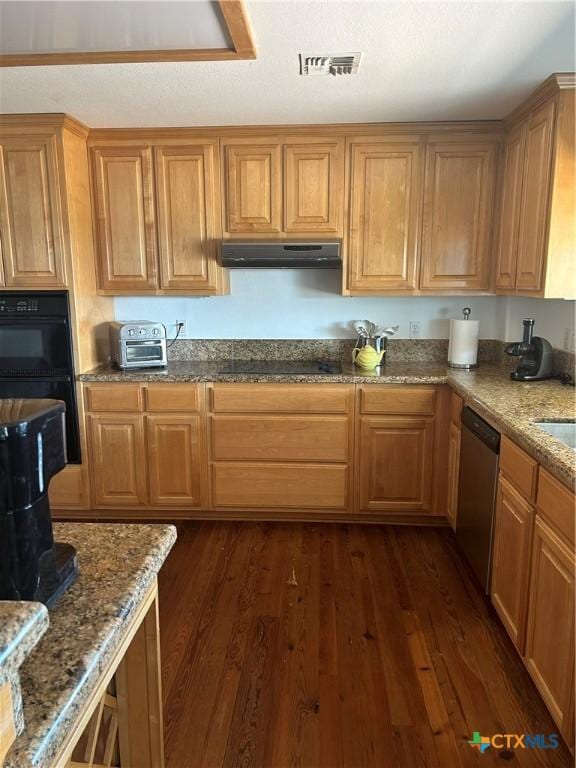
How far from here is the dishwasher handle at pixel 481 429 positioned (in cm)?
220

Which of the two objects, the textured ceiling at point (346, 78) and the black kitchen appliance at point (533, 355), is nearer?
the textured ceiling at point (346, 78)

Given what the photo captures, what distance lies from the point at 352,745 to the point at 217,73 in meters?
2.63

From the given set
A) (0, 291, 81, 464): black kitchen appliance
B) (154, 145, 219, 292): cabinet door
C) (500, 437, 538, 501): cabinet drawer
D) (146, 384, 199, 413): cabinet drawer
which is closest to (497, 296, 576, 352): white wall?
(500, 437, 538, 501): cabinet drawer

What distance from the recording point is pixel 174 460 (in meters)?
3.18

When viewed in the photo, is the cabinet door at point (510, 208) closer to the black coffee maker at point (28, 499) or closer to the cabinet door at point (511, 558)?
the cabinet door at point (511, 558)

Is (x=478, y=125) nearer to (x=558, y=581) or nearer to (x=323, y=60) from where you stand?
(x=323, y=60)

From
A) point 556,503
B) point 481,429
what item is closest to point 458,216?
point 481,429

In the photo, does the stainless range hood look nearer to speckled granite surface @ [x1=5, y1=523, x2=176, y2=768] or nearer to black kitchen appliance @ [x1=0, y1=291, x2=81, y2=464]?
black kitchen appliance @ [x1=0, y1=291, x2=81, y2=464]

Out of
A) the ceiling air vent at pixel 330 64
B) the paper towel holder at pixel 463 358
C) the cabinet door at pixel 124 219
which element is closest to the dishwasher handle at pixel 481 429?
the paper towel holder at pixel 463 358

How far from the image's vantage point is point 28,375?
10.2 ft

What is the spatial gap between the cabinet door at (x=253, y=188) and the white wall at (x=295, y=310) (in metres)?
0.40

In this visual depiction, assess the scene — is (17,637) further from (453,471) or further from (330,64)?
(453,471)

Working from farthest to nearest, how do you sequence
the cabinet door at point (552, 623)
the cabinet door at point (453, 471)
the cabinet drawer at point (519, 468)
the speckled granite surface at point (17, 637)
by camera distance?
the cabinet door at point (453, 471), the cabinet drawer at point (519, 468), the cabinet door at point (552, 623), the speckled granite surface at point (17, 637)

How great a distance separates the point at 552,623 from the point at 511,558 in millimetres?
382
